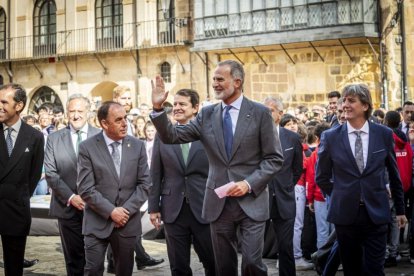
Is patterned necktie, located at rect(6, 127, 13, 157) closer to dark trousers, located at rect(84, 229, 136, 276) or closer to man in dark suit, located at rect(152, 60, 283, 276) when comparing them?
dark trousers, located at rect(84, 229, 136, 276)

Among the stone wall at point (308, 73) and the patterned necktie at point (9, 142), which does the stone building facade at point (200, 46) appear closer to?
the stone wall at point (308, 73)

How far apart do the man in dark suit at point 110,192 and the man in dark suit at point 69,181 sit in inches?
37.2

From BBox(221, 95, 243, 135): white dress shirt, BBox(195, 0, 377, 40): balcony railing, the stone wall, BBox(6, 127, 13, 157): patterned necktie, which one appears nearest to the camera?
BBox(221, 95, 243, 135): white dress shirt

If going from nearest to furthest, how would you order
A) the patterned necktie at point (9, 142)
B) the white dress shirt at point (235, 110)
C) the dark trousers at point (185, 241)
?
the white dress shirt at point (235, 110) < the patterned necktie at point (9, 142) < the dark trousers at point (185, 241)

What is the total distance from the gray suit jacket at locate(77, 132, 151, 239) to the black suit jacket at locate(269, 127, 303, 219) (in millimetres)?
1881

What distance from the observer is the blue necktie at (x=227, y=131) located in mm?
5848

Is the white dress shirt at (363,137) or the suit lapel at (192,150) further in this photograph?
the suit lapel at (192,150)

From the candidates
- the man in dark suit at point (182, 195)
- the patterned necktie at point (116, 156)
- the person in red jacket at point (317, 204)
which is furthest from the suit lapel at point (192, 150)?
the person in red jacket at point (317, 204)

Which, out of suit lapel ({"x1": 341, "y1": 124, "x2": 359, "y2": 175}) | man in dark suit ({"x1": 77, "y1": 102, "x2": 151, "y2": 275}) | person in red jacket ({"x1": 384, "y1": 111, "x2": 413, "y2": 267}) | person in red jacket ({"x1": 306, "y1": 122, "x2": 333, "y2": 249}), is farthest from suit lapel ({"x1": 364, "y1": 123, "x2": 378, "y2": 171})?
person in red jacket ({"x1": 384, "y1": 111, "x2": 413, "y2": 267})

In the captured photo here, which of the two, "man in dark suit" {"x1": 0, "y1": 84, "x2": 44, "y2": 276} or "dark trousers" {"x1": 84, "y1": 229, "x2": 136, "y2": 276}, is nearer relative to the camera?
"dark trousers" {"x1": 84, "y1": 229, "x2": 136, "y2": 276}

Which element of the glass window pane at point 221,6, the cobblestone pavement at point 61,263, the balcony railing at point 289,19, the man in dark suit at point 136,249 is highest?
the glass window pane at point 221,6

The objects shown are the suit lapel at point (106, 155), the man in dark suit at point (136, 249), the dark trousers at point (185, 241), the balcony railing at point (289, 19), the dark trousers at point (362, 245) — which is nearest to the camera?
the dark trousers at point (362, 245)

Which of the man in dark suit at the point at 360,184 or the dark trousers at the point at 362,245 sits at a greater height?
the man in dark suit at the point at 360,184

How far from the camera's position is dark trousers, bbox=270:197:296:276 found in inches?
297
